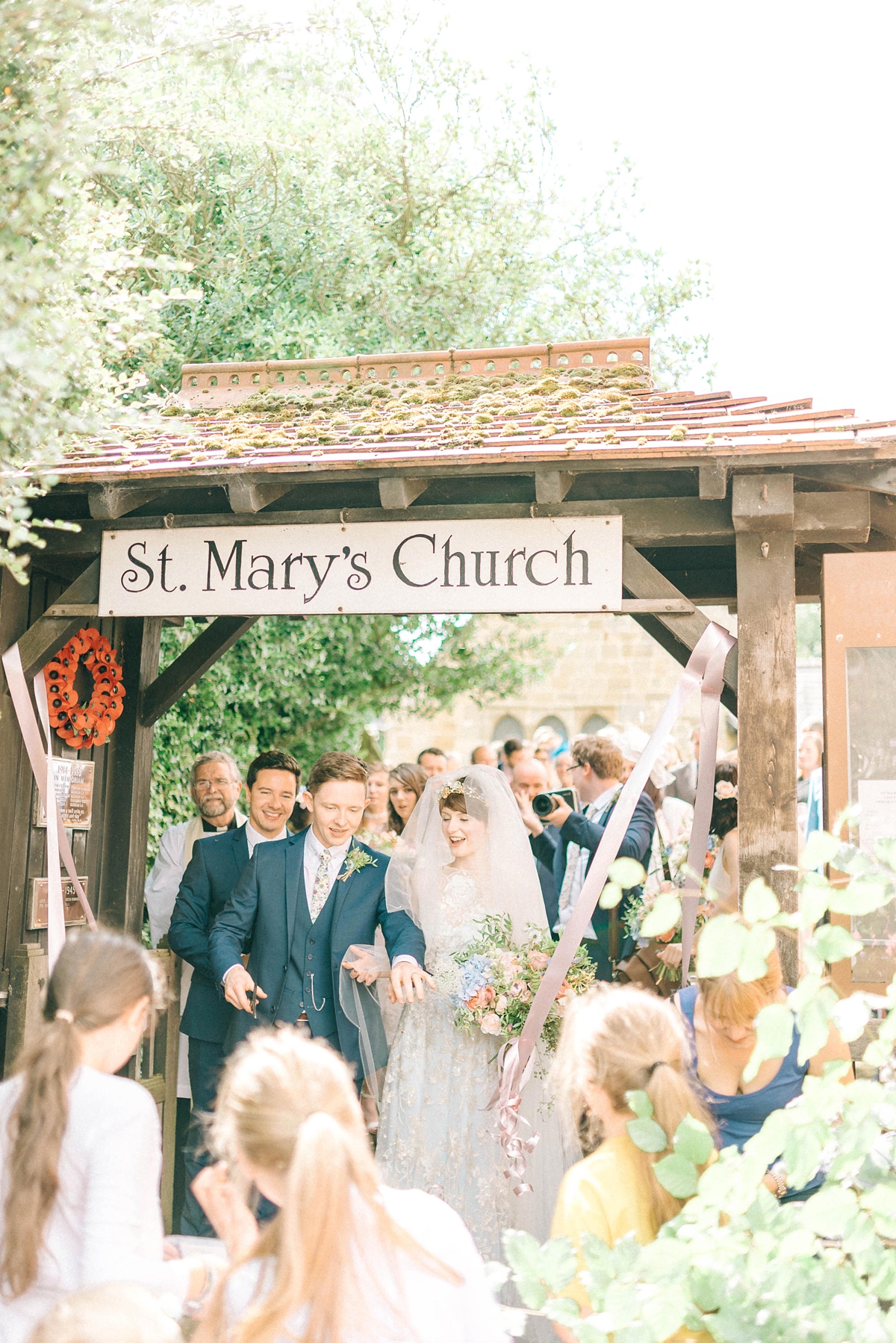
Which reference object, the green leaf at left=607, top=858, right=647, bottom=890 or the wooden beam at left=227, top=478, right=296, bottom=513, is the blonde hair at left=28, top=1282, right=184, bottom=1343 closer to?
the green leaf at left=607, top=858, right=647, bottom=890

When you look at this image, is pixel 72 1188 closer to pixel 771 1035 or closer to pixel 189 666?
pixel 771 1035

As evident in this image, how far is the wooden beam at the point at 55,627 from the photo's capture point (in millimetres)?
5035

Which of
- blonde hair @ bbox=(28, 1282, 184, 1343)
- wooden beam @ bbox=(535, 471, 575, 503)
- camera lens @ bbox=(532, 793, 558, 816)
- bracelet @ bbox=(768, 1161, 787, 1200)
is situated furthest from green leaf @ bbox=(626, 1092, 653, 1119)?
camera lens @ bbox=(532, 793, 558, 816)

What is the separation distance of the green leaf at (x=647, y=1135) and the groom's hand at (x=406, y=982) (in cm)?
239

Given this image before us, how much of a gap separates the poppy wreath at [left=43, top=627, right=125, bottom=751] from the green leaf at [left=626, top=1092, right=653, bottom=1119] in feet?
13.4

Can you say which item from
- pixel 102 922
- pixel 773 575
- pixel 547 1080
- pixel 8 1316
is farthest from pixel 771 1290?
pixel 102 922

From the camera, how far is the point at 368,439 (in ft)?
15.6

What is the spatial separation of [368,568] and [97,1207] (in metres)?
2.96

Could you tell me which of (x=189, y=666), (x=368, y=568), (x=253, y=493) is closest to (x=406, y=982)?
(x=368, y=568)

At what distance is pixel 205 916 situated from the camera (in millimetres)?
5320

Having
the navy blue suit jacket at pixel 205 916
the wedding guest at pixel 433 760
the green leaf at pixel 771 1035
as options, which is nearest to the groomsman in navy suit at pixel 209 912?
the navy blue suit jacket at pixel 205 916

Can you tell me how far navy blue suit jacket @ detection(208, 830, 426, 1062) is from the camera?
4.72m

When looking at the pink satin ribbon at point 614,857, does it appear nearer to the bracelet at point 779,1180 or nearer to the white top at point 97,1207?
the bracelet at point 779,1180

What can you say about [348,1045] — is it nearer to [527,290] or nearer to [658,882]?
[658,882]
